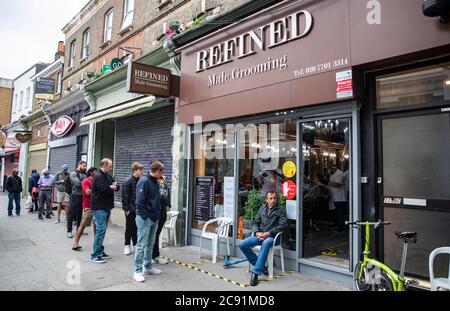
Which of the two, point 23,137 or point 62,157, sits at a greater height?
point 23,137

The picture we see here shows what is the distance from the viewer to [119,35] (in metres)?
11.9

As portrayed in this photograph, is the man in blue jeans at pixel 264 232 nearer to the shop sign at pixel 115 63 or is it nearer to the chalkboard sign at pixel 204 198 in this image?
the chalkboard sign at pixel 204 198

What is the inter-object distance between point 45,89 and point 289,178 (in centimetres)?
1804

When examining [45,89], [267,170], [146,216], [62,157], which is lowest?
[146,216]

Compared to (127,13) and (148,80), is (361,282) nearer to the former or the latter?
(148,80)

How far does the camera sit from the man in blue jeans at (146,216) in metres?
4.98

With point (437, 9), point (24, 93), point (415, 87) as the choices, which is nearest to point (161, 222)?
point (415, 87)

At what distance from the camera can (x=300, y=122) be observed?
18.5 ft

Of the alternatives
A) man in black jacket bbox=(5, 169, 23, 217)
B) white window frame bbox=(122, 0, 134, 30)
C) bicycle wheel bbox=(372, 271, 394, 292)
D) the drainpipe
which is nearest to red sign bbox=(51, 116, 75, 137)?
the drainpipe

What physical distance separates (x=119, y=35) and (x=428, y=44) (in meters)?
10.7

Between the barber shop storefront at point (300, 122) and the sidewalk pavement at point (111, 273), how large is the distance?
65cm

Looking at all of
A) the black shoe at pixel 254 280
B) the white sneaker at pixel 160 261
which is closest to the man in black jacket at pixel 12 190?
the white sneaker at pixel 160 261

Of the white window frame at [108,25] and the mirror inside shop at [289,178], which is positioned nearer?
the mirror inside shop at [289,178]

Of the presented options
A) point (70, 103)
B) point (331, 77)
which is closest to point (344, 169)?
point (331, 77)
